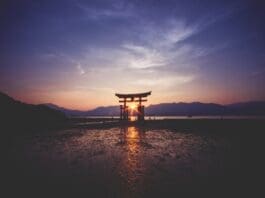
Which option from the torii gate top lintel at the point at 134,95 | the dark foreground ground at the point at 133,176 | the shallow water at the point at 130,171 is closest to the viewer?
the dark foreground ground at the point at 133,176

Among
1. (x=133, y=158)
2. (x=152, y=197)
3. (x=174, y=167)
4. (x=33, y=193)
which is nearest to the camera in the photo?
(x=152, y=197)

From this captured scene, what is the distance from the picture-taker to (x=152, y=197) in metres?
4.16

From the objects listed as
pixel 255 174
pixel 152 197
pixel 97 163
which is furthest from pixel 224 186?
pixel 97 163

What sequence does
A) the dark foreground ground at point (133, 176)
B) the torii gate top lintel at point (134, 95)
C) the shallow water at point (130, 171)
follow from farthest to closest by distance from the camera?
1. the torii gate top lintel at point (134, 95)
2. the shallow water at point (130, 171)
3. the dark foreground ground at point (133, 176)

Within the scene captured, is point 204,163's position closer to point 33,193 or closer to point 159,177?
point 159,177

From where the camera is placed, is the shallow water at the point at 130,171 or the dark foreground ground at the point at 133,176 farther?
the shallow water at the point at 130,171

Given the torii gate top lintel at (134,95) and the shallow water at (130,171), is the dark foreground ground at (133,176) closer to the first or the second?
the shallow water at (130,171)

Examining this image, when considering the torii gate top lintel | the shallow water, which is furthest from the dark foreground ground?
the torii gate top lintel

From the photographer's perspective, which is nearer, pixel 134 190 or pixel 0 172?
pixel 134 190

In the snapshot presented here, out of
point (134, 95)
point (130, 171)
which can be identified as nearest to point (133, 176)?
point (130, 171)

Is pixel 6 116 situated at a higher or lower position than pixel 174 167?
higher

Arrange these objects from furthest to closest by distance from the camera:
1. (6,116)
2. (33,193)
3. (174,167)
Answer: (6,116)
(174,167)
(33,193)

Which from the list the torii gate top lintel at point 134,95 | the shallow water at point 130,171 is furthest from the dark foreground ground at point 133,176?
the torii gate top lintel at point 134,95

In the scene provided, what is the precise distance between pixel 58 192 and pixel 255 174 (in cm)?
604
